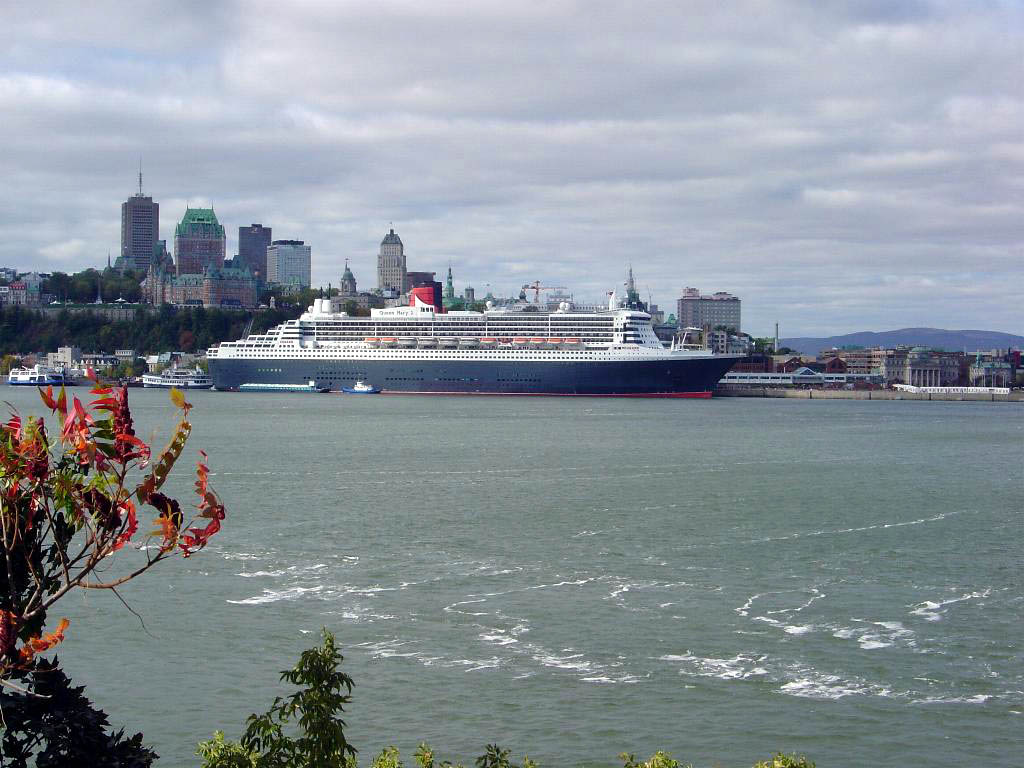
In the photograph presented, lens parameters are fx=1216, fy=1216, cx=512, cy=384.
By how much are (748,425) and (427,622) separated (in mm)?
53680

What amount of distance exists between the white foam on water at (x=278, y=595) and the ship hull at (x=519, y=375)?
7909 cm

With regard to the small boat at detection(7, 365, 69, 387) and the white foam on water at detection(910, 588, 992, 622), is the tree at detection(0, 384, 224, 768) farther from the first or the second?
the small boat at detection(7, 365, 69, 387)


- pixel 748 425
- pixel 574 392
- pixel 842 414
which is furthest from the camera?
pixel 574 392

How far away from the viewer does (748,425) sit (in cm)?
6956

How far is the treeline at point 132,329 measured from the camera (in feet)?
606

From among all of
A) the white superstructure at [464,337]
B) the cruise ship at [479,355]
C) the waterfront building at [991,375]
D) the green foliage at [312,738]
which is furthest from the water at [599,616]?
the waterfront building at [991,375]

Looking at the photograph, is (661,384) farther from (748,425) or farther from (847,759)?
(847,759)

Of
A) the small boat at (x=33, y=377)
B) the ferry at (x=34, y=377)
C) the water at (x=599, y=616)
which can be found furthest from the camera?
the small boat at (x=33, y=377)

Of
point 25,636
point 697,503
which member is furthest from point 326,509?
point 25,636

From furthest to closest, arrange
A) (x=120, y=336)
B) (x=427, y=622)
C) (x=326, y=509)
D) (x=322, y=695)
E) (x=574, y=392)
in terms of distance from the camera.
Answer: (x=120, y=336), (x=574, y=392), (x=326, y=509), (x=427, y=622), (x=322, y=695)

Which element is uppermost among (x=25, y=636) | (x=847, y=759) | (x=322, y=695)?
(x=25, y=636)

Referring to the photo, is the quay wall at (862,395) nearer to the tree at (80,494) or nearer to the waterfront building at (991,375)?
the waterfront building at (991,375)

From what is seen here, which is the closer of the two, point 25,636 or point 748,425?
point 25,636

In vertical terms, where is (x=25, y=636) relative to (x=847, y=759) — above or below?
above
